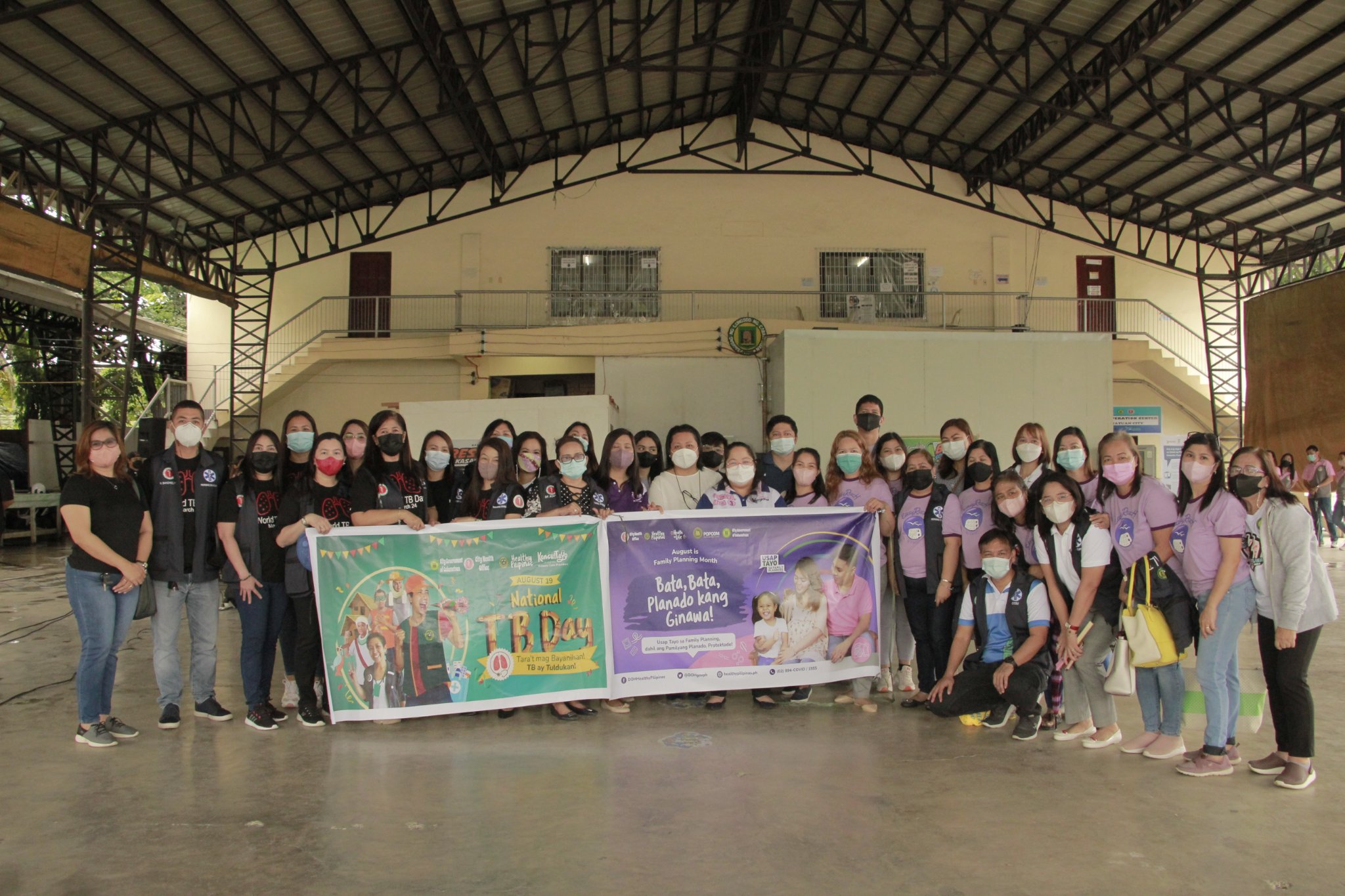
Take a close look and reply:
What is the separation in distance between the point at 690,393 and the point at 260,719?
13.8m

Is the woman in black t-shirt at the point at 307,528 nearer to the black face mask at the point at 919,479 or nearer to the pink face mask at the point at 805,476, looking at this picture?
the pink face mask at the point at 805,476

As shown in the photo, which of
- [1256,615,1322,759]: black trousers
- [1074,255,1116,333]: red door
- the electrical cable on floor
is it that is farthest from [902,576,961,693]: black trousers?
[1074,255,1116,333]: red door

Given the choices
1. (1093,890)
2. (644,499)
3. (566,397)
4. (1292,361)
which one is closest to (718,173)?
(566,397)

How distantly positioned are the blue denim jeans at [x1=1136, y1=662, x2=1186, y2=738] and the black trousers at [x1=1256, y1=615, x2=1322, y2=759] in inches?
18.4

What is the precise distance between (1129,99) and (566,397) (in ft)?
38.8

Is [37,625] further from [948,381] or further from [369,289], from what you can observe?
[369,289]

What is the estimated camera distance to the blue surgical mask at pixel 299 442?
5348mm

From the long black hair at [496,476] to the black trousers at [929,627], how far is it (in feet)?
8.84

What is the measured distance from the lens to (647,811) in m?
3.88

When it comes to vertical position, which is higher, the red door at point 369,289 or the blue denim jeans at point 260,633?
the red door at point 369,289

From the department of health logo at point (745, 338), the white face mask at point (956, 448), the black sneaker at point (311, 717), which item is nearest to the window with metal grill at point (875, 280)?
the department of health logo at point (745, 338)

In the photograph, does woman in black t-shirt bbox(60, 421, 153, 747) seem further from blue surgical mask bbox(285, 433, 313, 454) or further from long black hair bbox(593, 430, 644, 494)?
long black hair bbox(593, 430, 644, 494)

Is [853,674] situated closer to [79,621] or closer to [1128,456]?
[1128,456]

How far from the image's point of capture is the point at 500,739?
494cm
